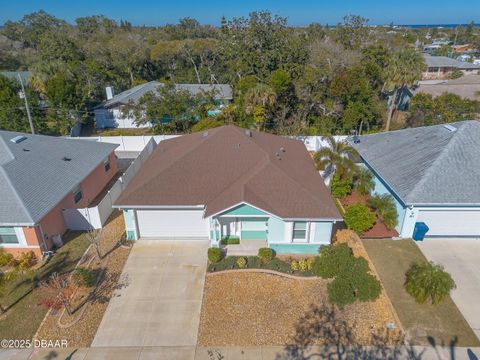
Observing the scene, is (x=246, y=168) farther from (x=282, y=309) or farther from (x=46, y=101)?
(x=46, y=101)

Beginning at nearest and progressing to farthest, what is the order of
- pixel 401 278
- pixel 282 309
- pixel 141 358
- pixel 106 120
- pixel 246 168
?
pixel 141 358 → pixel 282 309 → pixel 401 278 → pixel 246 168 → pixel 106 120

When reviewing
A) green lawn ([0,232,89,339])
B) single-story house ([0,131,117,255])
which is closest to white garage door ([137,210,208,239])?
green lawn ([0,232,89,339])


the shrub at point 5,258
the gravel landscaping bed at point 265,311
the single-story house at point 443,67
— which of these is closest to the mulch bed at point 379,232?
the gravel landscaping bed at point 265,311

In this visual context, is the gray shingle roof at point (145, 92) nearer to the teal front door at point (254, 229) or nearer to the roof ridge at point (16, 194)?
the roof ridge at point (16, 194)

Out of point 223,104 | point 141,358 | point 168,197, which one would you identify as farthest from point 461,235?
point 223,104

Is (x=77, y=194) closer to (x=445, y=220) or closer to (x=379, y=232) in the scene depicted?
(x=379, y=232)

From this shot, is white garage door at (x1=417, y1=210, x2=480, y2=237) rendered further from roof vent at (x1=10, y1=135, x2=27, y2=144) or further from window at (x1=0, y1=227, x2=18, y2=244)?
roof vent at (x1=10, y1=135, x2=27, y2=144)
